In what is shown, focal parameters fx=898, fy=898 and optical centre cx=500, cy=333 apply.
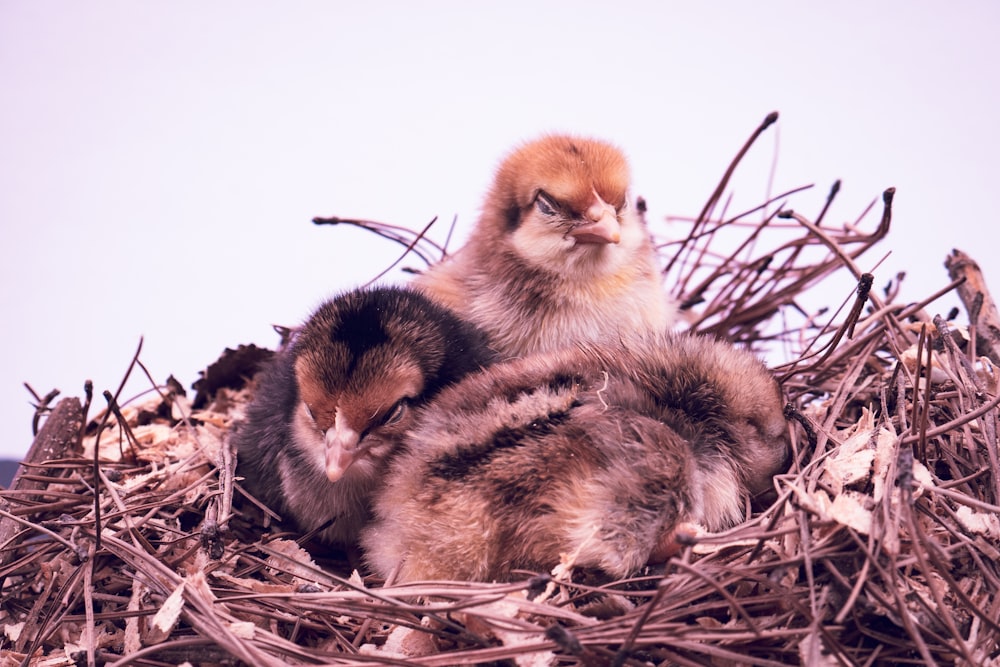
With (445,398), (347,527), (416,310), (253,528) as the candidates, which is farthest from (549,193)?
(253,528)

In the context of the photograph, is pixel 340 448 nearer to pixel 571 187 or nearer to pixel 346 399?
pixel 346 399

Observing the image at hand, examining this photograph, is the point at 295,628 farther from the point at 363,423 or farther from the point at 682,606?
the point at 682,606

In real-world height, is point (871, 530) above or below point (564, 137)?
below

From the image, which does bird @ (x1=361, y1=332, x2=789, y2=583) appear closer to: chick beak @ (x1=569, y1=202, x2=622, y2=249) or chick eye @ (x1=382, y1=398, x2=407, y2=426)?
chick eye @ (x1=382, y1=398, x2=407, y2=426)

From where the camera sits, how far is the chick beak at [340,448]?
76.2 inches

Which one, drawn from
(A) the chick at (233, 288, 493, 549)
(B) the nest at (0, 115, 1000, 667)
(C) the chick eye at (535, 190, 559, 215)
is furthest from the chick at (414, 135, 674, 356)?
(B) the nest at (0, 115, 1000, 667)

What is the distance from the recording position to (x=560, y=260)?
8.54ft

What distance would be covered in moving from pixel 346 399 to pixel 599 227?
88 cm

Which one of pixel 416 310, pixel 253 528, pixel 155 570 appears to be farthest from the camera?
pixel 253 528

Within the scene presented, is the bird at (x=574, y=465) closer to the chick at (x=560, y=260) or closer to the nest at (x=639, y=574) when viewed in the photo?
the nest at (x=639, y=574)

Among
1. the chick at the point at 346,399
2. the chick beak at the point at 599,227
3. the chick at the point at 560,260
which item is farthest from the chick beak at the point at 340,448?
the chick beak at the point at 599,227

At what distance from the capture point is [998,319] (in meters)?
2.60

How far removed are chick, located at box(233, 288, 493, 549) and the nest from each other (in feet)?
0.33

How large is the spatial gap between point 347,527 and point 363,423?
431 millimetres
